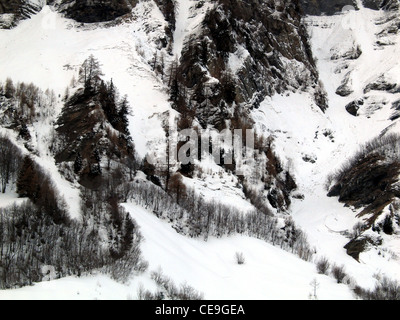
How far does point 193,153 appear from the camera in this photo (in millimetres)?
72312

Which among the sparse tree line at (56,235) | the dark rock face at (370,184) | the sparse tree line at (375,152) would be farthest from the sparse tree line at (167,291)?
the sparse tree line at (375,152)

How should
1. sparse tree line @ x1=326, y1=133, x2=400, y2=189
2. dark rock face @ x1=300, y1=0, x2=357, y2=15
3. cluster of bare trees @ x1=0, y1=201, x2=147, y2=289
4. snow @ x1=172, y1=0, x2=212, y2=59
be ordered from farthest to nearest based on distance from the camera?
dark rock face @ x1=300, y1=0, x2=357, y2=15, snow @ x1=172, y1=0, x2=212, y2=59, sparse tree line @ x1=326, y1=133, x2=400, y2=189, cluster of bare trees @ x1=0, y1=201, x2=147, y2=289

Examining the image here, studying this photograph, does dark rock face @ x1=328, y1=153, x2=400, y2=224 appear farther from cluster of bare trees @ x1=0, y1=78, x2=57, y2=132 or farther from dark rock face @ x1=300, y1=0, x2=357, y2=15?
dark rock face @ x1=300, y1=0, x2=357, y2=15

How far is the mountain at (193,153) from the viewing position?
40.3 meters

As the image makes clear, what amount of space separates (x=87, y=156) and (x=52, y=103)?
616 inches

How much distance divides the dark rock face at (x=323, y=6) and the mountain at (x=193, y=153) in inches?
914

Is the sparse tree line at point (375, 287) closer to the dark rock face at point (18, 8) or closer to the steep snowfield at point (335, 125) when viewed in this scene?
the steep snowfield at point (335, 125)

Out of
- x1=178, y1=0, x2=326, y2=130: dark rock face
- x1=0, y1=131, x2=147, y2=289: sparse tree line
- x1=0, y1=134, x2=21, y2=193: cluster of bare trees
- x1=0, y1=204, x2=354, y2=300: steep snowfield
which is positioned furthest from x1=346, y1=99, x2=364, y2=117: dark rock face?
x1=0, y1=134, x2=21, y2=193: cluster of bare trees

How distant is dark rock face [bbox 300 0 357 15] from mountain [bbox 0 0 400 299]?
23221 mm

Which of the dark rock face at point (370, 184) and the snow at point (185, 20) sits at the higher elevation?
the snow at point (185, 20)

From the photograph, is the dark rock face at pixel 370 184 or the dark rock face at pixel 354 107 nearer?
the dark rock face at pixel 370 184

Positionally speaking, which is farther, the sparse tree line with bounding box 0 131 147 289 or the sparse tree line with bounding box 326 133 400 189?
the sparse tree line with bounding box 326 133 400 189

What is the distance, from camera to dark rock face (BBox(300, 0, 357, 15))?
146875 millimetres
